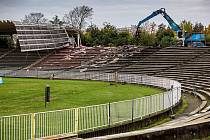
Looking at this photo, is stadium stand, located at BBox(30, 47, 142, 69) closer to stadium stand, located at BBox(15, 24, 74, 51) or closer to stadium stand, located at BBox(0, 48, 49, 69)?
stadium stand, located at BBox(0, 48, 49, 69)

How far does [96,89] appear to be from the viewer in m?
36.4

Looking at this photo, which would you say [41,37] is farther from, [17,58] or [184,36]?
[184,36]

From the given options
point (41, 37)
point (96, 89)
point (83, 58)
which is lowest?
point (96, 89)

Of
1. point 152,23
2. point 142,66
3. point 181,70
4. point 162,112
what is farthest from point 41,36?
point 152,23

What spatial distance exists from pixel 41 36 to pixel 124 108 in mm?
55502

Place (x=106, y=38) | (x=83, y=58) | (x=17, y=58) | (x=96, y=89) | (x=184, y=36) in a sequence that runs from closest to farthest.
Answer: (x=96, y=89) < (x=83, y=58) < (x=17, y=58) < (x=184, y=36) < (x=106, y=38)

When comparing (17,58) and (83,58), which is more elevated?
(83,58)

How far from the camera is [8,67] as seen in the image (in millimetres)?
66000

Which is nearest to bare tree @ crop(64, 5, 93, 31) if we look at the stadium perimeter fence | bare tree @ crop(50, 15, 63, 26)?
bare tree @ crop(50, 15, 63, 26)

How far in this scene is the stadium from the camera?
14.1 m

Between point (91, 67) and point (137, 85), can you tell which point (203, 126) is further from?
point (91, 67)

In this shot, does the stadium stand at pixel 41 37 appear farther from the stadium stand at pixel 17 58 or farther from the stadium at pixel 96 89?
the stadium stand at pixel 17 58

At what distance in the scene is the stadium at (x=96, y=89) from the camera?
1415 centimetres

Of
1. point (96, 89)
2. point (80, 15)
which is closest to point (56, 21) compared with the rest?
point (80, 15)
